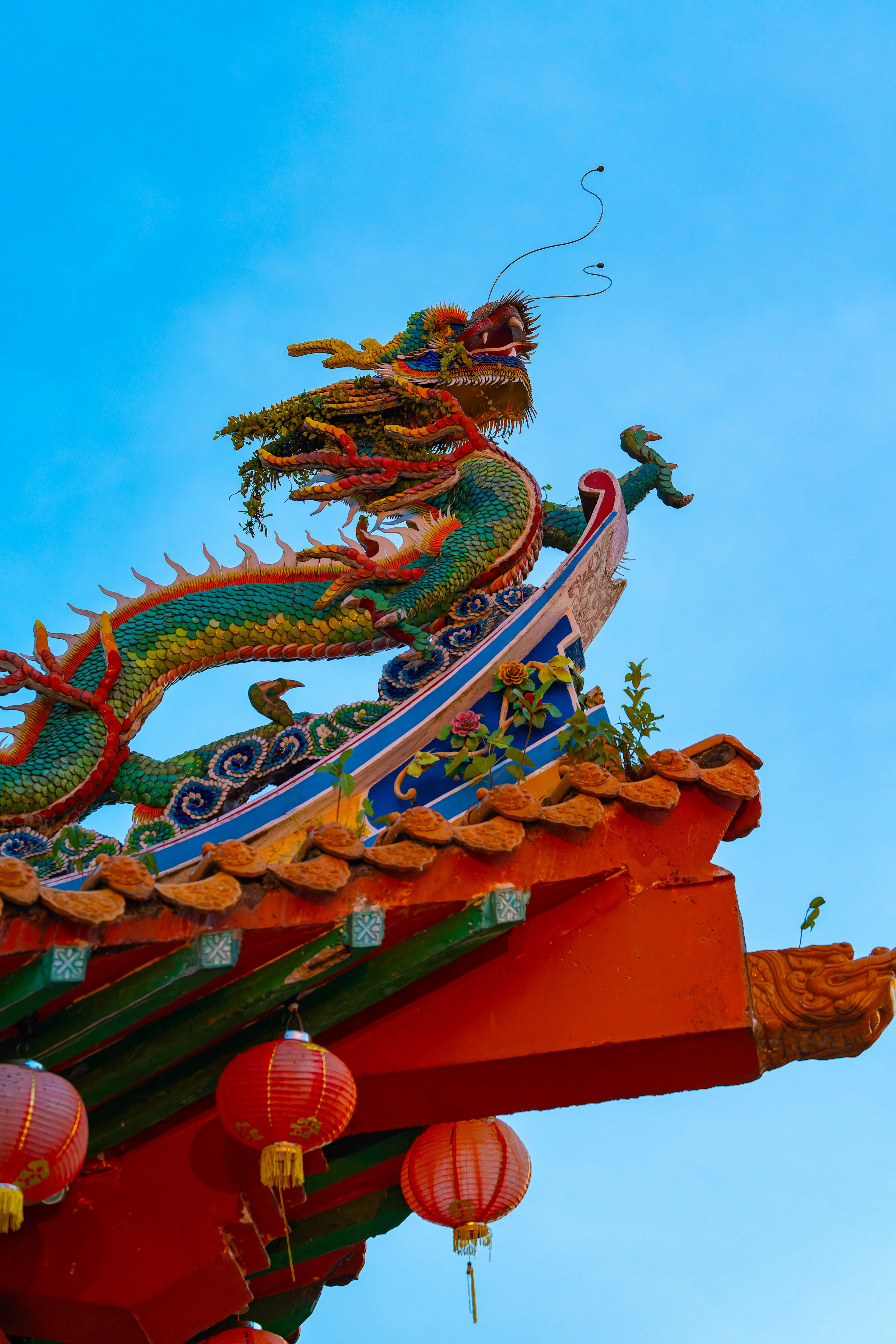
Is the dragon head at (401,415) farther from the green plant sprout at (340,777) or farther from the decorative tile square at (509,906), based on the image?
the decorative tile square at (509,906)

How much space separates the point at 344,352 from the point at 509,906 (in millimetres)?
5063

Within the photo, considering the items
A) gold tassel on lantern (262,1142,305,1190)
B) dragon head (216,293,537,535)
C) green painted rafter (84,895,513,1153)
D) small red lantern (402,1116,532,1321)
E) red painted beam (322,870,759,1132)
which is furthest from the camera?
dragon head (216,293,537,535)

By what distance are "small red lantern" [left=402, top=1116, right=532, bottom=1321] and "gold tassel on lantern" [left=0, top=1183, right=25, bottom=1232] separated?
1.81 meters

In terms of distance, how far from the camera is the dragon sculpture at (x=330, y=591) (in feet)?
21.9

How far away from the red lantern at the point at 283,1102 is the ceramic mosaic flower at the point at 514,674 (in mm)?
2536

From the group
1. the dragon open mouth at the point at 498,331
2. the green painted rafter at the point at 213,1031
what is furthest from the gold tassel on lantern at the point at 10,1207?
the dragon open mouth at the point at 498,331

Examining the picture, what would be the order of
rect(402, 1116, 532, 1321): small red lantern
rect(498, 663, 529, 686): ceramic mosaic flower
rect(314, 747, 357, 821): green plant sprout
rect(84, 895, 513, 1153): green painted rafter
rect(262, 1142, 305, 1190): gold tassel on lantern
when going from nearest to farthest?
rect(262, 1142, 305, 1190): gold tassel on lantern < rect(84, 895, 513, 1153): green painted rafter < rect(402, 1116, 532, 1321): small red lantern < rect(314, 747, 357, 821): green plant sprout < rect(498, 663, 529, 686): ceramic mosaic flower

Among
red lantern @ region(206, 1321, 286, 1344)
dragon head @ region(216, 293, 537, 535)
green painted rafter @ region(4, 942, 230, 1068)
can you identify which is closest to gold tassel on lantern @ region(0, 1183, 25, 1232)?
green painted rafter @ region(4, 942, 230, 1068)

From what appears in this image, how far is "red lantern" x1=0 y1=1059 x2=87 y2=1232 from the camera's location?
3.83 metres

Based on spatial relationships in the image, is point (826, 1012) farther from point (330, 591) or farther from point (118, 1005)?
point (330, 591)

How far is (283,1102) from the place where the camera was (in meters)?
4.19

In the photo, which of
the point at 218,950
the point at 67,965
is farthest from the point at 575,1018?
the point at 67,965

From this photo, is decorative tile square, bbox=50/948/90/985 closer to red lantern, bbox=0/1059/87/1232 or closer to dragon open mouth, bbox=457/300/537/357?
red lantern, bbox=0/1059/87/1232

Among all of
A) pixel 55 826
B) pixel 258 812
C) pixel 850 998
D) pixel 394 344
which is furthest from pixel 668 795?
pixel 394 344
